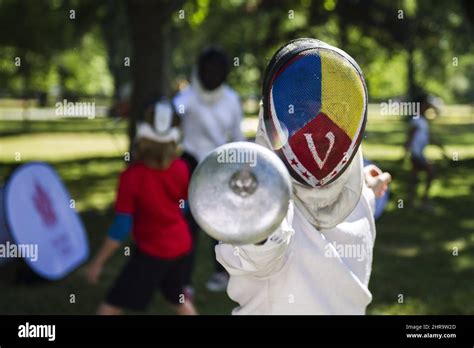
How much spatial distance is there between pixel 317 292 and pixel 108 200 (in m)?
11.2

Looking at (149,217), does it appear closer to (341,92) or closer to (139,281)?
(139,281)

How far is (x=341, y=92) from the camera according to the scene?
2377 millimetres

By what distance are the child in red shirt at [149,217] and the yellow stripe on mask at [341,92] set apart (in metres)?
2.88

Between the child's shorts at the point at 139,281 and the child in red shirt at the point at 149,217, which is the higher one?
the child in red shirt at the point at 149,217

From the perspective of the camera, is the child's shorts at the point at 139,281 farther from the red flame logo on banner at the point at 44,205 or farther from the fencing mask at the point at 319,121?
the fencing mask at the point at 319,121

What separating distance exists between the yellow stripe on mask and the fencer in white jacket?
157 millimetres

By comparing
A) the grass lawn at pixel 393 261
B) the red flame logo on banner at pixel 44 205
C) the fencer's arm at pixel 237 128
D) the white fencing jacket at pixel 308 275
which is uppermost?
the fencer's arm at pixel 237 128

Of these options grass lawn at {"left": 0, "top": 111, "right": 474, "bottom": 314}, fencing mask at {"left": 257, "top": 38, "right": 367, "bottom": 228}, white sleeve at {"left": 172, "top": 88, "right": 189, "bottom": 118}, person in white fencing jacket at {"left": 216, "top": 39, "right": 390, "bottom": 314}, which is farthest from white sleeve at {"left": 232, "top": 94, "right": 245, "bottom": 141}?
fencing mask at {"left": 257, "top": 38, "right": 367, "bottom": 228}

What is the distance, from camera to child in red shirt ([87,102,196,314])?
5.08 meters

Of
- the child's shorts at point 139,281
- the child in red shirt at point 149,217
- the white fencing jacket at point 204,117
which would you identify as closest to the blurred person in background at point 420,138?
the white fencing jacket at point 204,117

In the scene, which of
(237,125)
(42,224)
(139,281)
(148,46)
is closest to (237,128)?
(237,125)

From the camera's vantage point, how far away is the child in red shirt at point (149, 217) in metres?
5.08

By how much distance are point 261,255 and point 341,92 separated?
22.6 inches

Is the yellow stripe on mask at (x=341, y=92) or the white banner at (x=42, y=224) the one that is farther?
the white banner at (x=42, y=224)
